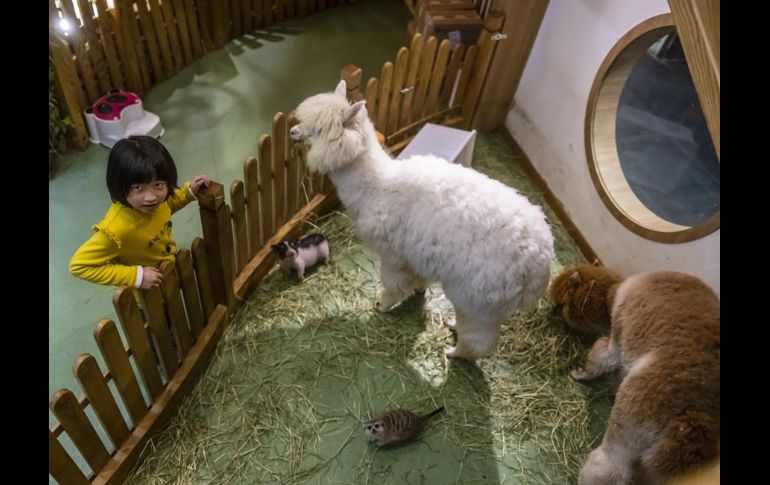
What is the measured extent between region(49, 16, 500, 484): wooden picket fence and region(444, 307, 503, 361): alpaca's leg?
147 cm

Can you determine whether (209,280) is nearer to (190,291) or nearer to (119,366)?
(190,291)

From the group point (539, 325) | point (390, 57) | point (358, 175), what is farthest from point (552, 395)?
point (390, 57)

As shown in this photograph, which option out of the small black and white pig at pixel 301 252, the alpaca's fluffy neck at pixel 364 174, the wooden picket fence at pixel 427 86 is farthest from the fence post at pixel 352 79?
the small black and white pig at pixel 301 252

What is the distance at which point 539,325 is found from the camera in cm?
367

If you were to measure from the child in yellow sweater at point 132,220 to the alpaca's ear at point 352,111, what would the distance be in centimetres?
94

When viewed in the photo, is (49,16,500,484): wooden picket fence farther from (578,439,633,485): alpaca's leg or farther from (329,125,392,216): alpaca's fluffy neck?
(578,439,633,485): alpaca's leg

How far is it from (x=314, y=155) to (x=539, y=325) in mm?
2078

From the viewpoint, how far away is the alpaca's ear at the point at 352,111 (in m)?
2.64

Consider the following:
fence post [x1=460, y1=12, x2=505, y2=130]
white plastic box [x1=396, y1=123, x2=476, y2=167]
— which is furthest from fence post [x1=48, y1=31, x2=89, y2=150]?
fence post [x1=460, y1=12, x2=505, y2=130]

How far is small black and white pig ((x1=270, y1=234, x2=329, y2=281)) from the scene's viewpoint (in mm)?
3434

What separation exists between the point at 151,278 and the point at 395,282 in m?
1.49

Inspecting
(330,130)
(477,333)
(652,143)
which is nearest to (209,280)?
(330,130)

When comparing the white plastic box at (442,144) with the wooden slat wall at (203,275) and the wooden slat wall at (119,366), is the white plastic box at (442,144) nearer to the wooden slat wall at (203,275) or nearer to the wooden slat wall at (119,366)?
the wooden slat wall at (203,275)

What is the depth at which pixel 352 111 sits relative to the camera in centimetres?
268
